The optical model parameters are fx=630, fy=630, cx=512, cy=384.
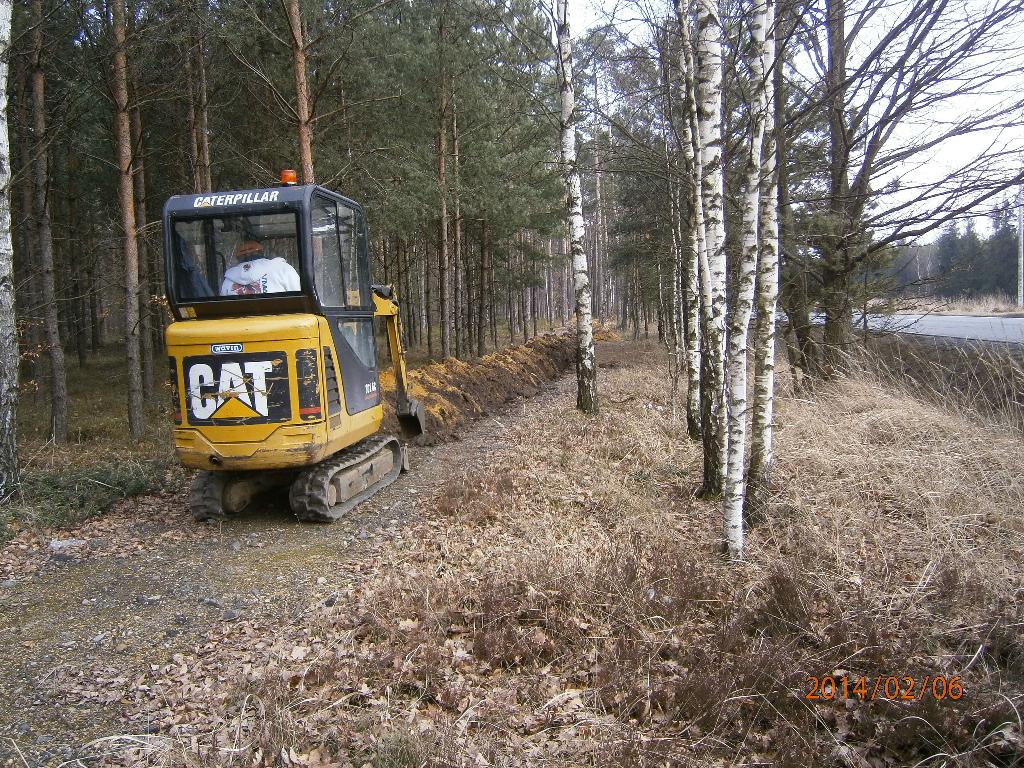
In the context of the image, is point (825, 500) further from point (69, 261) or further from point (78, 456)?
point (69, 261)

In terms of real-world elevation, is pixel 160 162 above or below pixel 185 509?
above

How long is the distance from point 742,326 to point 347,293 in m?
4.48

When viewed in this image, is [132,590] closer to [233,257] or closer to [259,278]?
[259,278]

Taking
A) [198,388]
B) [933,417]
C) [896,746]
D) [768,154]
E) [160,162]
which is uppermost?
[160,162]

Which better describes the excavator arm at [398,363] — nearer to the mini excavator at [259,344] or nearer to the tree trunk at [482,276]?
the mini excavator at [259,344]

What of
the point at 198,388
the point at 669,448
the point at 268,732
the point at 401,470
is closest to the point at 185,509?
the point at 198,388

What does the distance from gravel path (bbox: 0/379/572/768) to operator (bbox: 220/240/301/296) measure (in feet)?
8.31

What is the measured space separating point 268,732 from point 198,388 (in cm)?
412

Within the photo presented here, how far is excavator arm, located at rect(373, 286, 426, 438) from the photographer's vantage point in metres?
8.49

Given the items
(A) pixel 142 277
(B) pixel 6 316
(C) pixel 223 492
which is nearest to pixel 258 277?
(C) pixel 223 492

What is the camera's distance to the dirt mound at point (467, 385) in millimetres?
11506

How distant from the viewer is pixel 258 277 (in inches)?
256

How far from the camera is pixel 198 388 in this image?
20.5 feet
